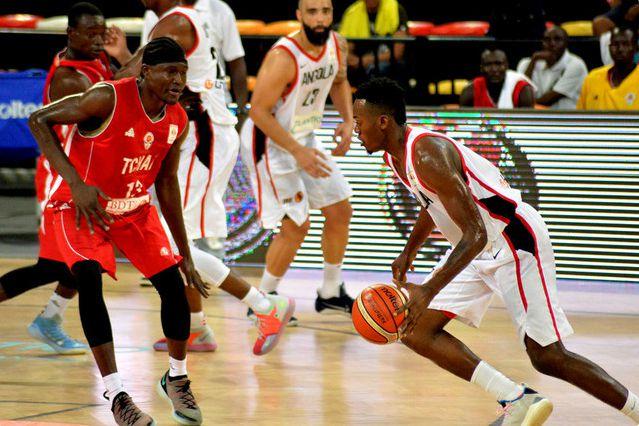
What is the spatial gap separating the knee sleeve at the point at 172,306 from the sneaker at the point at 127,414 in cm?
41

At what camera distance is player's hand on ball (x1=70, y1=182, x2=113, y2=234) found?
4.46 m

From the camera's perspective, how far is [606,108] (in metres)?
8.72

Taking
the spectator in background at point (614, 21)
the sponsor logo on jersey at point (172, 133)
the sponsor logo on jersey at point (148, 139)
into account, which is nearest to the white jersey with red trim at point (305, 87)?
the sponsor logo on jersey at point (172, 133)

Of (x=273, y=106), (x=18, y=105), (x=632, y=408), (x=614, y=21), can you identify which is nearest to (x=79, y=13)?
(x=273, y=106)

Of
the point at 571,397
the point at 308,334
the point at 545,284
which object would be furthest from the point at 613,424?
the point at 308,334

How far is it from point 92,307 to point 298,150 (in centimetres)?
242

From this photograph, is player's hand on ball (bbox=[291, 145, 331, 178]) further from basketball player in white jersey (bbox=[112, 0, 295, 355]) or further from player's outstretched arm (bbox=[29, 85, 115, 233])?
player's outstretched arm (bbox=[29, 85, 115, 233])

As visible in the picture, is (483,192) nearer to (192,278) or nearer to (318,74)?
(192,278)

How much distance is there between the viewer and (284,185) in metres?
6.98

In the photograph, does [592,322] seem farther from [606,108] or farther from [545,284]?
[545,284]

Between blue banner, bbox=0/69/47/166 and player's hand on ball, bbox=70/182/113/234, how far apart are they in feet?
19.2

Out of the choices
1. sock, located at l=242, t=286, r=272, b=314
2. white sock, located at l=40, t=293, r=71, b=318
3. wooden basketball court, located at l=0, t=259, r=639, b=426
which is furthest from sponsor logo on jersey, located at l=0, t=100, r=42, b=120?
sock, located at l=242, t=286, r=272, b=314

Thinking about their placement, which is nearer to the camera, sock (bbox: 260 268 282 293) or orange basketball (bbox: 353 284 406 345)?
orange basketball (bbox: 353 284 406 345)

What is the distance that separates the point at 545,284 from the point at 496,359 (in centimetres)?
169
